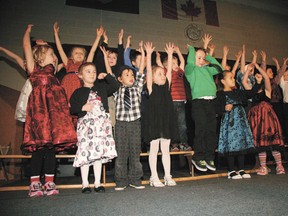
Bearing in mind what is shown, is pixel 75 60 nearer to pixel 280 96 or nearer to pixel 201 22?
pixel 201 22

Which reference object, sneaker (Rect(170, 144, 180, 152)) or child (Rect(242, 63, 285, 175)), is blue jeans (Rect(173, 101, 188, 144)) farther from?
child (Rect(242, 63, 285, 175))

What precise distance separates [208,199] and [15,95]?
3209mm

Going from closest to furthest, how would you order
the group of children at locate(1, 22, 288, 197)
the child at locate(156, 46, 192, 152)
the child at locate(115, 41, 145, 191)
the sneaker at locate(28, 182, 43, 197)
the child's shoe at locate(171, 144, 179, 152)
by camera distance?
1. the sneaker at locate(28, 182, 43, 197)
2. the group of children at locate(1, 22, 288, 197)
3. the child at locate(115, 41, 145, 191)
4. the child's shoe at locate(171, 144, 179, 152)
5. the child at locate(156, 46, 192, 152)

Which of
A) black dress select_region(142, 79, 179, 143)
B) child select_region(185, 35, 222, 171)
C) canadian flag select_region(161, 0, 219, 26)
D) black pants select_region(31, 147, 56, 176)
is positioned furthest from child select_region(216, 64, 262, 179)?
canadian flag select_region(161, 0, 219, 26)

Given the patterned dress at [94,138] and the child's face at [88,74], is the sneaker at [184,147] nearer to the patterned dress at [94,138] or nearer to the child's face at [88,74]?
the patterned dress at [94,138]

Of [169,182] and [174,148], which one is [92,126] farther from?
[174,148]

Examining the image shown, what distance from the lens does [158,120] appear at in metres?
2.28

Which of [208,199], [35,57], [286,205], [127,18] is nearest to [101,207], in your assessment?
[208,199]

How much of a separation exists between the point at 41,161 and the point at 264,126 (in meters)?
2.57

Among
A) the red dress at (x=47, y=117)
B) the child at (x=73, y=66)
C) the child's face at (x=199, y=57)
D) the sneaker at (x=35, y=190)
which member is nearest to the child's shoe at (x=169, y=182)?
the red dress at (x=47, y=117)

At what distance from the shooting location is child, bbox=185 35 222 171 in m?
2.55

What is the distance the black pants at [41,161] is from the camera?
1940mm

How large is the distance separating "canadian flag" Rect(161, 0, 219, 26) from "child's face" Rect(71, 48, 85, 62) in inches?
91.6

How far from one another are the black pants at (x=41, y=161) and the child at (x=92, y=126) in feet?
0.73
